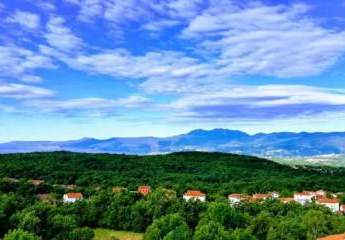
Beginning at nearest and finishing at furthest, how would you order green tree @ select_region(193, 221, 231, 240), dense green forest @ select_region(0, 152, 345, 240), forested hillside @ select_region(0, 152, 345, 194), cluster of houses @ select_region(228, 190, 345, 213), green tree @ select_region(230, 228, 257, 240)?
green tree @ select_region(230, 228, 257, 240) → green tree @ select_region(193, 221, 231, 240) → dense green forest @ select_region(0, 152, 345, 240) → cluster of houses @ select_region(228, 190, 345, 213) → forested hillside @ select_region(0, 152, 345, 194)

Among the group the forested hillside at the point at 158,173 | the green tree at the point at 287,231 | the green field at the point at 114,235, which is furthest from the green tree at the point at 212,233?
the forested hillside at the point at 158,173

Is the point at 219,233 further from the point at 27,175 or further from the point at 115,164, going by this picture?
the point at 115,164

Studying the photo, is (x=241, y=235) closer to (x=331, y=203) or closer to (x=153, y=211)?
(x=153, y=211)

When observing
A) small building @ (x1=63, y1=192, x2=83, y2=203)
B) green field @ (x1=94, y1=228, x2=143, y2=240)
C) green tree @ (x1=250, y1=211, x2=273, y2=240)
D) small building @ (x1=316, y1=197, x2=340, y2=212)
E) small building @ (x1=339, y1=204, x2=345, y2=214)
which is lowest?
green field @ (x1=94, y1=228, x2=143, y2=240)

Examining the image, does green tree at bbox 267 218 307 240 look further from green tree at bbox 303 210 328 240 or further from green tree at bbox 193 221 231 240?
green tree at bbox 193 221 231 240

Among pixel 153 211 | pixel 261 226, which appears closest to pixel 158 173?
pixel 153 211

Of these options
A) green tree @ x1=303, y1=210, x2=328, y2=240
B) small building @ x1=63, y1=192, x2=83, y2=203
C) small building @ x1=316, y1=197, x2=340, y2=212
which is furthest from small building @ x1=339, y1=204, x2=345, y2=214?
small building @ x1=63, y1=192, x2=83, y2=203

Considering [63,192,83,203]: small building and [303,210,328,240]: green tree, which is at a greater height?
[63,192,83,203]: small building

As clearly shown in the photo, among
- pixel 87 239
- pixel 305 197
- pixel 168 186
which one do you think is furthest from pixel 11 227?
pixel 305 197

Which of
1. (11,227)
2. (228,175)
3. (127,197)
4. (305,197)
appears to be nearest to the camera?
(11,227)
